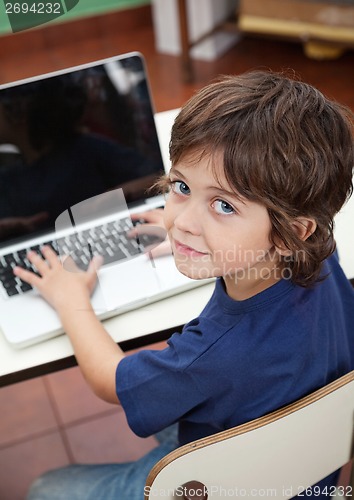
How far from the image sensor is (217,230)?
736 millimetres

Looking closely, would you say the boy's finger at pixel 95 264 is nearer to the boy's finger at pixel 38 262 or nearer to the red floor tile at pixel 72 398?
Result: the boy's finger at pixel 38 262

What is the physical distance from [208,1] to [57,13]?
265 cm

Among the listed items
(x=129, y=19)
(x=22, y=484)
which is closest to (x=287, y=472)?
(x=22, y=484)

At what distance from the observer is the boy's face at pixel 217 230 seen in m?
0.72

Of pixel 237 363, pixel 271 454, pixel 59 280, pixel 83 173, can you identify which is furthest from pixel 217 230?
pixel 83 173

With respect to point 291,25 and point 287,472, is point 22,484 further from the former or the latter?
point 291,25

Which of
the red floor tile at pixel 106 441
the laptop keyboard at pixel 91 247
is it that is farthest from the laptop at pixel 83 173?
the red floor tile at pixel 106 441

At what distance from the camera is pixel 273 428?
0.69 m

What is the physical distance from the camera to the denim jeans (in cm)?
99

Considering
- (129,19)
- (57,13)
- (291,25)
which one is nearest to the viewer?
(57,13)

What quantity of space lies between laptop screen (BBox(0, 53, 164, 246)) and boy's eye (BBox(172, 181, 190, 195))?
0.42 m

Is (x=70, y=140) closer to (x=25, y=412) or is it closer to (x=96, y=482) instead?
(x=96, y=482)

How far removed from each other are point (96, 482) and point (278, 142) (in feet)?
2.05

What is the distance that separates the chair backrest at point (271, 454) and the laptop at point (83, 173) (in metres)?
0.35
